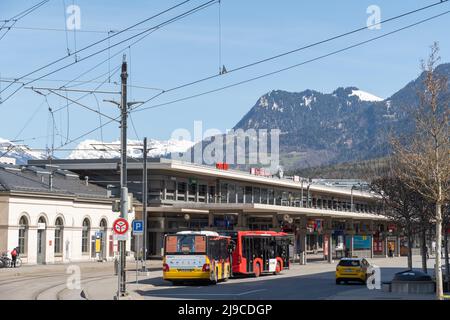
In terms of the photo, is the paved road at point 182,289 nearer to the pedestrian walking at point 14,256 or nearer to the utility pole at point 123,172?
the utility pole at point 123,172

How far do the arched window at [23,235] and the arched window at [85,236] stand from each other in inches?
341

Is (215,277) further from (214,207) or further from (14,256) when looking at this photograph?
(214,207)

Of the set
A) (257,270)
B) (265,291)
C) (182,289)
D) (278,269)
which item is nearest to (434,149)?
(265,291)

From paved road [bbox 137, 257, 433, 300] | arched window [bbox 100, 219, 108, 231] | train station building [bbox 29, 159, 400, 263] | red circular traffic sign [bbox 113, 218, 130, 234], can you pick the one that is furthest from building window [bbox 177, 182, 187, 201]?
red circular traffic sign [bbox 113, 218, 130, 234]

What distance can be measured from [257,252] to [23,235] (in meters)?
19.7

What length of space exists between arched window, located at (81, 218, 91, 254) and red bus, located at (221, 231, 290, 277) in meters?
20.4

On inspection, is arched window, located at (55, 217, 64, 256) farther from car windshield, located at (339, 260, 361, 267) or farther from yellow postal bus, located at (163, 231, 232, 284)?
car windshield, located at (339, 260, 361, 267)

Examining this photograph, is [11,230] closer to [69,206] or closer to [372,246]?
[69,206]

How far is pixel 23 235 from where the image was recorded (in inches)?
2372

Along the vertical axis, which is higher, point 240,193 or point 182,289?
point 240,193

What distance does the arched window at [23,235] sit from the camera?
2357 inches

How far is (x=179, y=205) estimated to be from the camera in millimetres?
74812

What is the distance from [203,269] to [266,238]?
41.0 ft

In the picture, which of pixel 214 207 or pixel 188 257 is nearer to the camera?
pixel 188 257
